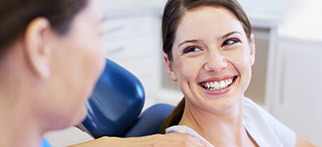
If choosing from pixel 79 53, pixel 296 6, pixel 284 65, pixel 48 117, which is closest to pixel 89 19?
pixel 79 53

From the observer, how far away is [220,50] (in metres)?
1.19

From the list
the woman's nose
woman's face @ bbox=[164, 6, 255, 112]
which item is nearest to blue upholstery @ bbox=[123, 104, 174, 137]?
woman's face @ bbox=[164, 6, 255, 112]

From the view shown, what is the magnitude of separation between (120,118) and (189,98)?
26 cm

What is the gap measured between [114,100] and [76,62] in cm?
78

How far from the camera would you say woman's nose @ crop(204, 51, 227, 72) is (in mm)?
1171

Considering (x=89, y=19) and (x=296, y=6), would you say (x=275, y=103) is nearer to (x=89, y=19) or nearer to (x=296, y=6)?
(x=296, y=6)

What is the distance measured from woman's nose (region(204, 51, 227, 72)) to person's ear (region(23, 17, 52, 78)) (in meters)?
0.65

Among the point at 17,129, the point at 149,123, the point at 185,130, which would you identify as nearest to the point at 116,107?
the point at 149,123

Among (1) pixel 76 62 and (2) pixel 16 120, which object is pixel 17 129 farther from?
(1) pixel 76 62

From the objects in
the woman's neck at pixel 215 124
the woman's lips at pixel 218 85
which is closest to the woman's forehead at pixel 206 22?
the woman's lips at pixel 218 85

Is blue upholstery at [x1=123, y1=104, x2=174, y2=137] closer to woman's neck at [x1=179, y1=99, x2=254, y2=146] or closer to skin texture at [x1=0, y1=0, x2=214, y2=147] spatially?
woman's neck at [x1=179, y1=99, x2=254, y2=146]

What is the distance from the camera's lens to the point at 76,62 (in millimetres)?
612

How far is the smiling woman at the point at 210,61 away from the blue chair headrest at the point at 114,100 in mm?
163

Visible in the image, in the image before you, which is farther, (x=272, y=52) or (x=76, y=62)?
(x=272, y=52)
